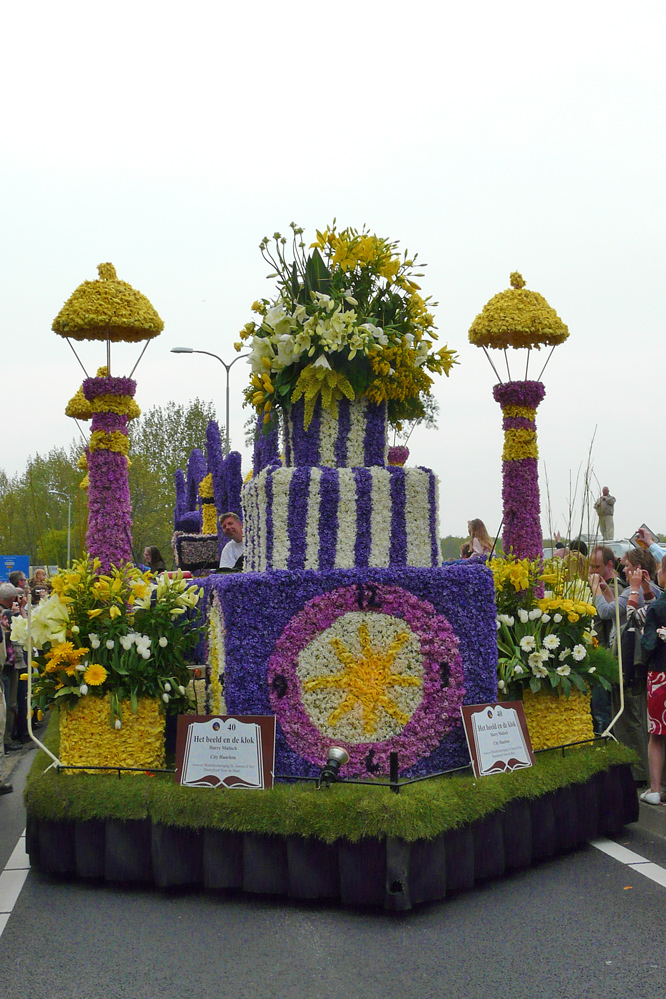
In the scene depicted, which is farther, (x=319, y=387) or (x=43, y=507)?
(x=43, y=507)

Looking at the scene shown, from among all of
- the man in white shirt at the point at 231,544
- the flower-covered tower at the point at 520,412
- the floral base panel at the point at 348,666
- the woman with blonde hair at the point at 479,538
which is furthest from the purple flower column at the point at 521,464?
the floral base panel at the point at 348,666

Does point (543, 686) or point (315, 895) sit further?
point (543, 686)

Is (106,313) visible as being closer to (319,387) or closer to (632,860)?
(319,387)

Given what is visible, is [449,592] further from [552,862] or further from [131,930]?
[131,930]

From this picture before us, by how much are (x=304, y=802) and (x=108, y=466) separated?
9.82 metres

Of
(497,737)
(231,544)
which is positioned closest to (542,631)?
(497,737)

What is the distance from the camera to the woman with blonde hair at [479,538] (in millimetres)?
10414

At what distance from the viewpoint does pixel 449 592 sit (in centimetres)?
645

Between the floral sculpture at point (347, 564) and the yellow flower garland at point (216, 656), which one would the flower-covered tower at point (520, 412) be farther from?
the yellow flower garland at point (216, 656)

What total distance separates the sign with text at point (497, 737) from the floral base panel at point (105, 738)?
2.00 m

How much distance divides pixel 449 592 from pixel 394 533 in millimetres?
531

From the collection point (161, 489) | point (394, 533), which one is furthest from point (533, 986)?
point (161, 489)

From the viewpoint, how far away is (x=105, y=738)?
641 cm

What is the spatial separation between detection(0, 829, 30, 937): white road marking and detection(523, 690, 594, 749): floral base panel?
337cm
